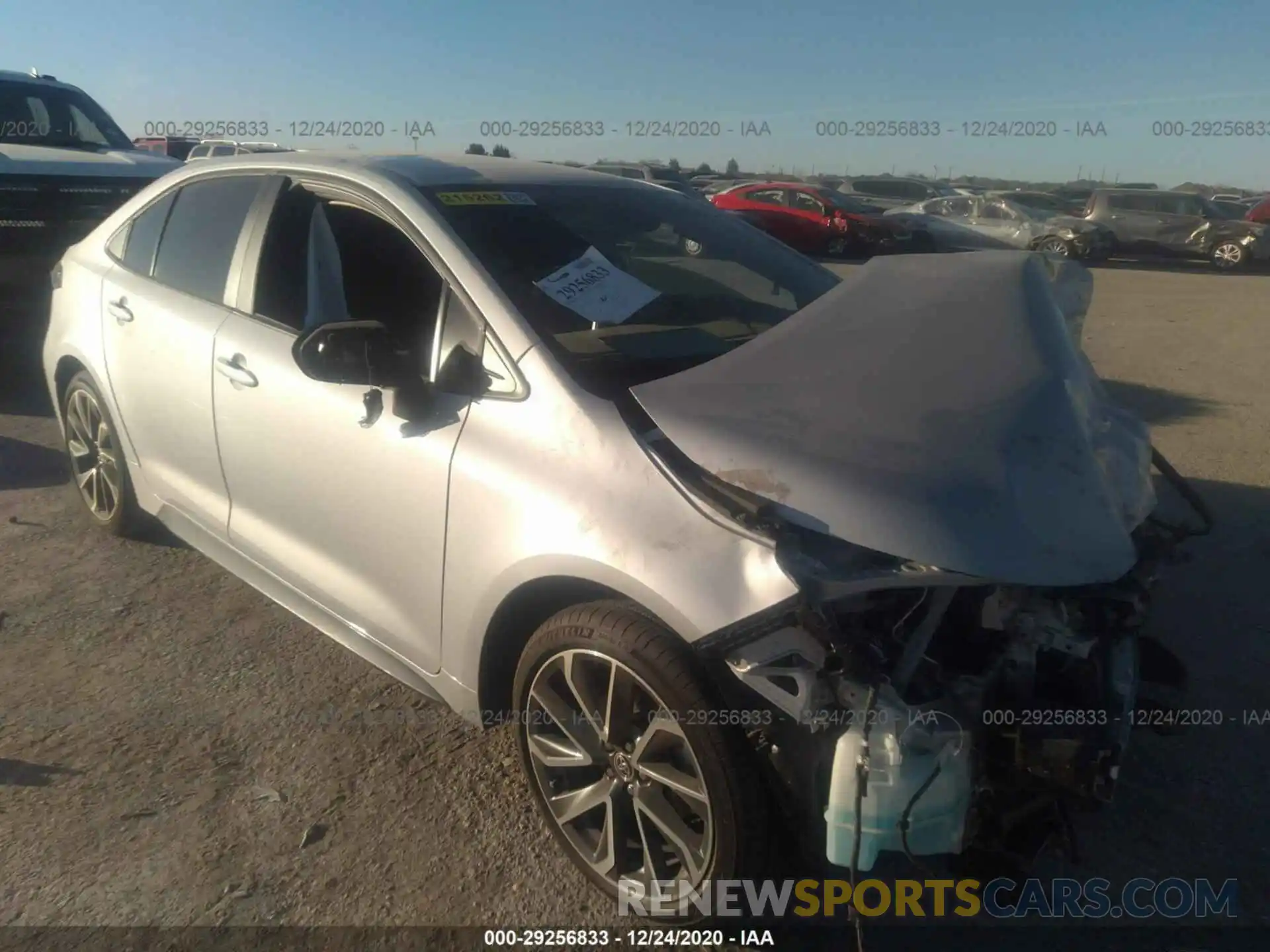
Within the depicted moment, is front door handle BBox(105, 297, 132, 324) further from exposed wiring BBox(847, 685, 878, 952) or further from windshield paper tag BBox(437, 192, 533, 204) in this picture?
exposed wiring BBox(847, 685, 878, 952)

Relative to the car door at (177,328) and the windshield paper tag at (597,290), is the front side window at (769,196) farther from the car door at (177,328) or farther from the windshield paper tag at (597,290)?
the windshield paper tag at (597,290)

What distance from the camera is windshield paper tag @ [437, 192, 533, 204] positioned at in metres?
2.99

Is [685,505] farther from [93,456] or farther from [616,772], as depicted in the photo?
[93,456]

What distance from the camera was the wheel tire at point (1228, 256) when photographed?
20406mm

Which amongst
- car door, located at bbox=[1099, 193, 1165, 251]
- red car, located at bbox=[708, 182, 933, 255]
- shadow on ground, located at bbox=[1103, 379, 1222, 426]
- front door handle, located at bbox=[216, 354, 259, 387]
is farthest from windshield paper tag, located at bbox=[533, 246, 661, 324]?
car door, located at bbox=[1099, 193, 1165, 251]

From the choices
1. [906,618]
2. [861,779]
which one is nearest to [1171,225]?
[906,618]

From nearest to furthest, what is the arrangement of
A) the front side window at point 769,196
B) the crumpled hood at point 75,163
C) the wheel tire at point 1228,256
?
the crumpled hood at point 75,163 < the wheel tire at point 1228,256 < the front side window at point 769,196

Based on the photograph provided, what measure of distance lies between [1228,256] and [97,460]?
22.5 meters

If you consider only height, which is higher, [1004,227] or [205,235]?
[205,235]

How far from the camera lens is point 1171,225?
2112cm

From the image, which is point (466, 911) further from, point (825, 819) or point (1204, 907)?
point (1204, 907)

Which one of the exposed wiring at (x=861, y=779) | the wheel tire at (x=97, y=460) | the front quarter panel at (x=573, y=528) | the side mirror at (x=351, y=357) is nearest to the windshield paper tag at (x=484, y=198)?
the side mirror at (x=351, y=357)

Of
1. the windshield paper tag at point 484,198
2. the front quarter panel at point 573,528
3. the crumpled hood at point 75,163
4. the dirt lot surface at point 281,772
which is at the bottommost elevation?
the dirt lot surface at point 281,772

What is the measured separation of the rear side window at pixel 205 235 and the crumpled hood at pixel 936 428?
2.03m
